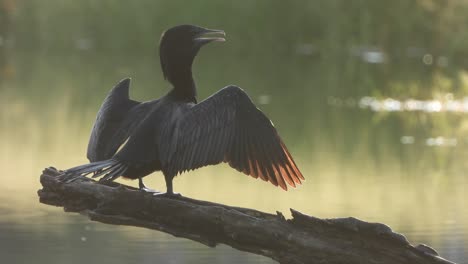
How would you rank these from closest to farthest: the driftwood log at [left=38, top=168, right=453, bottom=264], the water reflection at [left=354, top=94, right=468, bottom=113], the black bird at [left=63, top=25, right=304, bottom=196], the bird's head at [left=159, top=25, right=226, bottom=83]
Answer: the driftwood log at [left=38, top=168, right=453, bottom=264] → the black bird at [left=63, top=25, right=304, bottom=196] → the bird's head at [left=159, top=25, right=226, bottom=83] → the water reflection at [left=354, top=94, right=468, bottom=113]

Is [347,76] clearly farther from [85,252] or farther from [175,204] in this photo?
[175,204]

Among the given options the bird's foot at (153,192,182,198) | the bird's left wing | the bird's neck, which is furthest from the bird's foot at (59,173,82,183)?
the bird's neck

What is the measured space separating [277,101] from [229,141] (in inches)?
722

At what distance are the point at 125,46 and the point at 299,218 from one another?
1210 inches

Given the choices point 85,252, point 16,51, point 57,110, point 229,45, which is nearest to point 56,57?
point 16,51

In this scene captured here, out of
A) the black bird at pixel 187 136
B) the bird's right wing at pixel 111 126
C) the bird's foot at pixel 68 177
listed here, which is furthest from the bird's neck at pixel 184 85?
the bird's foot at pixel 68 177

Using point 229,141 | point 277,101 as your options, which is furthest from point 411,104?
point 229,141

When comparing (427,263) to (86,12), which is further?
(86,12)

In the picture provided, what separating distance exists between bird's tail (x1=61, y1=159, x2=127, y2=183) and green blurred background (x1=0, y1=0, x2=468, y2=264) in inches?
139

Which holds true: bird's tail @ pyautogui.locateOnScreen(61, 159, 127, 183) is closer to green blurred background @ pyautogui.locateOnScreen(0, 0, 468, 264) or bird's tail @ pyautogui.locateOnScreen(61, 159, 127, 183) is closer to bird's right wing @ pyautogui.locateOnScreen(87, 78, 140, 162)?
bird's right wing @ pyautogui.locateOnScreen(87, 78, 140, 162)

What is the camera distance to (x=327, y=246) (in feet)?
23.8

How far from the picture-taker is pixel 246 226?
7.39 m

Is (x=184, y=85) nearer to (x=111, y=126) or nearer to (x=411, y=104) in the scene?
(x=111, y=126)

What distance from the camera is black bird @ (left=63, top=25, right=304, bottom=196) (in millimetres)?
7770
